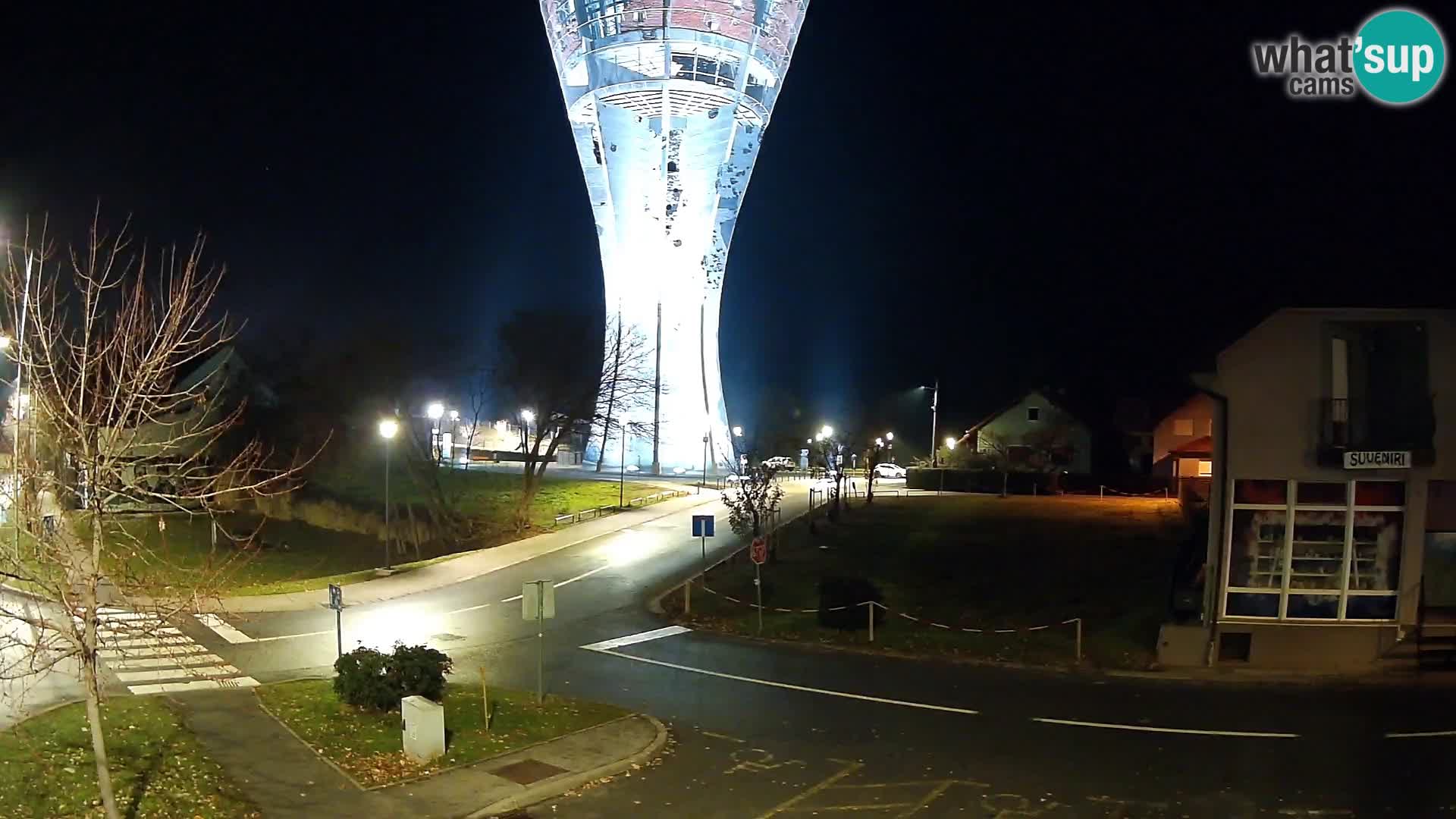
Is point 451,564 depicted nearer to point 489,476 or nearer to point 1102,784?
point 1102,784

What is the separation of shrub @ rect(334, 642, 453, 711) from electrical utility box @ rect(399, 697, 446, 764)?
142 centimetres

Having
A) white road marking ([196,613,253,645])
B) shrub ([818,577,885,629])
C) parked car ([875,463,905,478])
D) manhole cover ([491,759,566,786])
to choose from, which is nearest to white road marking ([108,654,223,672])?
white road marking ([196,613,253,645])

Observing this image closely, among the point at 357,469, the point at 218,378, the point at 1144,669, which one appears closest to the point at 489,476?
the point at 357,469

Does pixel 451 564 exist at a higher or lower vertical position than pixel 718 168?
lower

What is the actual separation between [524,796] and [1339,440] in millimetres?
16739

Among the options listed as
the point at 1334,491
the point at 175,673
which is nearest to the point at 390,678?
the point at 175,673

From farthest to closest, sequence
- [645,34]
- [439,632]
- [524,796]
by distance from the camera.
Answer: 1. [645,34]
2. [439,632]
3. [524,796]

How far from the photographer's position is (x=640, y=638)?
2266 centimetres

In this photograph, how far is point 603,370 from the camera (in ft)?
153

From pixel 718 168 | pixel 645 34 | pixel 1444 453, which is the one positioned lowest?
pixel 1444 453

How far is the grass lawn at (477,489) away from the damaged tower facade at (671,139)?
20.0 feet

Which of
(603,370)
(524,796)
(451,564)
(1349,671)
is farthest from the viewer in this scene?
(603,370)

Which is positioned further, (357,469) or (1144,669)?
(357,469)

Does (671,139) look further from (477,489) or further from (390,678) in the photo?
(390,678)
